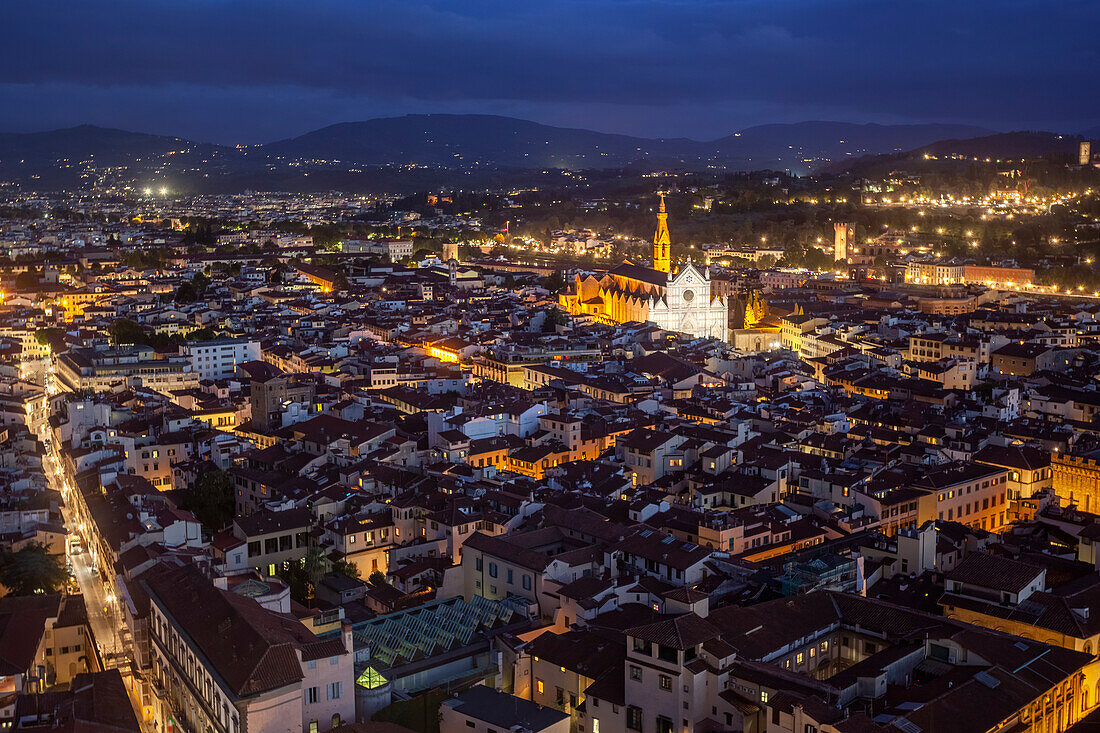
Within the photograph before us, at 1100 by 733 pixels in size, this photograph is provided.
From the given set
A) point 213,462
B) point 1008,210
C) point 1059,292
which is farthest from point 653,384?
point 1008,210

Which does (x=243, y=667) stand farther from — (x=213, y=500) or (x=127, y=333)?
(x=127, y=333)

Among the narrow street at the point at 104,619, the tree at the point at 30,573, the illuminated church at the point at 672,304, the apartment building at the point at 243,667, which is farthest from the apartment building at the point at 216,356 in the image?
the apartment building at the point at 243,667

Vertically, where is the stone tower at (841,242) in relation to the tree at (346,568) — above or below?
above

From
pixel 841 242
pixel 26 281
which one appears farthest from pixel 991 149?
pixel 26 281

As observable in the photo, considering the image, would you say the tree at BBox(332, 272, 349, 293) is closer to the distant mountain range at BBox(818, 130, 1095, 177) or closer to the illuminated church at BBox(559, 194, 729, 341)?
the illuminated church at BBox(559, 194, 729, 341)

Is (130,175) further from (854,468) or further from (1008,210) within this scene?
(854,468)

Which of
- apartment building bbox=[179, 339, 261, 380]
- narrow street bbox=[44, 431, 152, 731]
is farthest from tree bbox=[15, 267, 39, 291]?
narrow street bbox=[44, 431, 152, 731]

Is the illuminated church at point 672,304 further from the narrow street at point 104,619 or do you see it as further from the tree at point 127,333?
the narrow street at point 104,619
